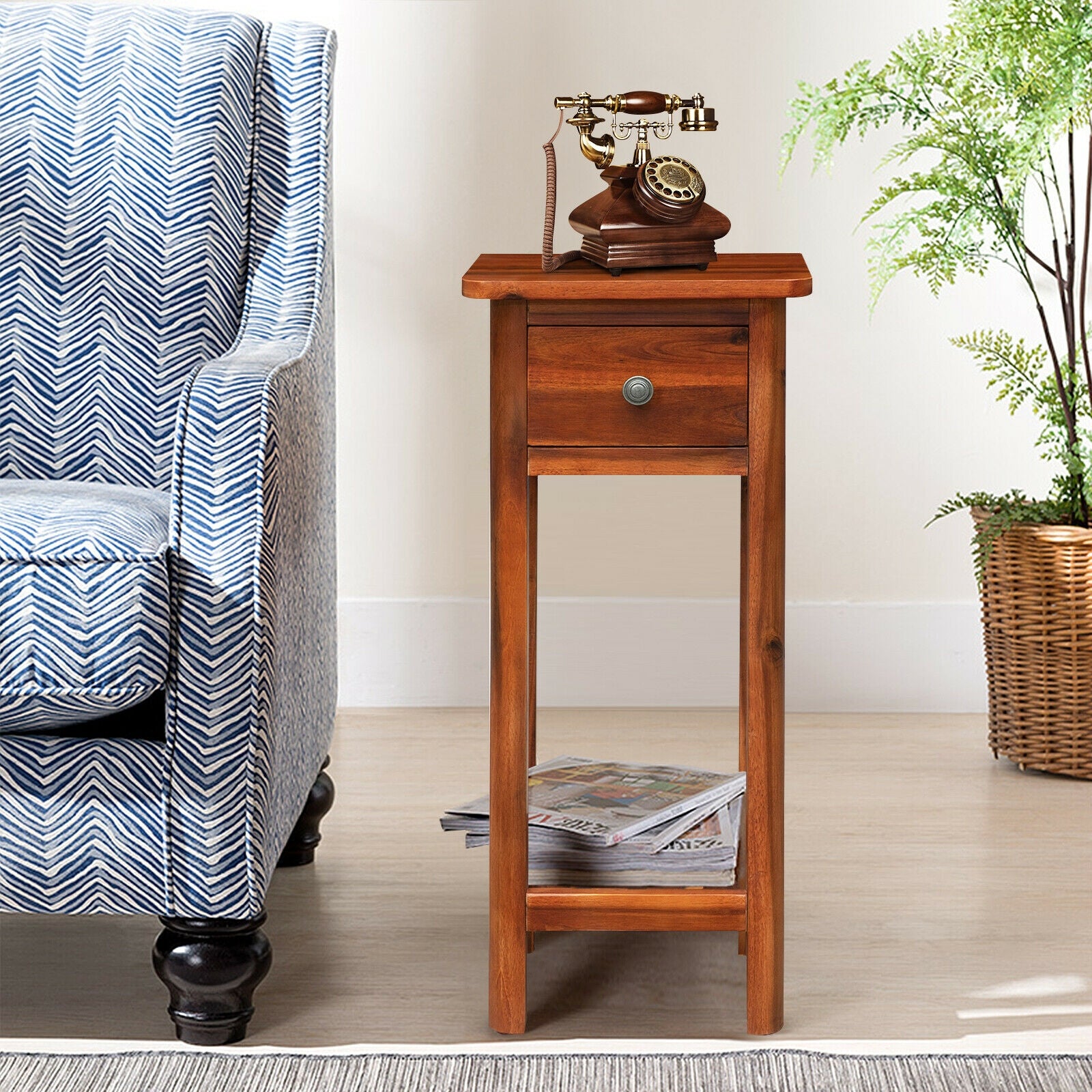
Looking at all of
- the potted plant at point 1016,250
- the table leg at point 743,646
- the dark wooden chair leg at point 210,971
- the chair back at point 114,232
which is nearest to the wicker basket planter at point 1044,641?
the potted plant at point 1016,250

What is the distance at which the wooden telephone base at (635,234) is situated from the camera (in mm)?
1229

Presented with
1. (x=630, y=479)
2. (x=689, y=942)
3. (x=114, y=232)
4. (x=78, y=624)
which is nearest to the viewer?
(x=78, y=624)

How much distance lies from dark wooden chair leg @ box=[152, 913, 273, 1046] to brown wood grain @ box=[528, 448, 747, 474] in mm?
444

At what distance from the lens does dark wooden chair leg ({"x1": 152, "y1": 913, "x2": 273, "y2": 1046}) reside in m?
1.23

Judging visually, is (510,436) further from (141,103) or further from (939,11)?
(939,11)

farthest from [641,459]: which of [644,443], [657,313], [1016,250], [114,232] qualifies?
[1016,250]

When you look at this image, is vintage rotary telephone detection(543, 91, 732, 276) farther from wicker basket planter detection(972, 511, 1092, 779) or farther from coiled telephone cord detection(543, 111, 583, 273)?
wicker basket planter detection(972, 511, 1092, 779)

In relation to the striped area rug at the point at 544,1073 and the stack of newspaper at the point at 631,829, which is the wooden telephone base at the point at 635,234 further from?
the striped area rug at the point at 544,1073

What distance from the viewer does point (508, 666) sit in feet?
4.09

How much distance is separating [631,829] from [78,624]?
1.61ft

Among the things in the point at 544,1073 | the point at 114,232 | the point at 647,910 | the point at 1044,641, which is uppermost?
the point at 114,232

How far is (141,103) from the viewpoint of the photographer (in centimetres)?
163

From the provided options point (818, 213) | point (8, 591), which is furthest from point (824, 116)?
point (8, 591)

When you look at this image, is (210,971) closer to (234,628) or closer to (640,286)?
(234,628)
